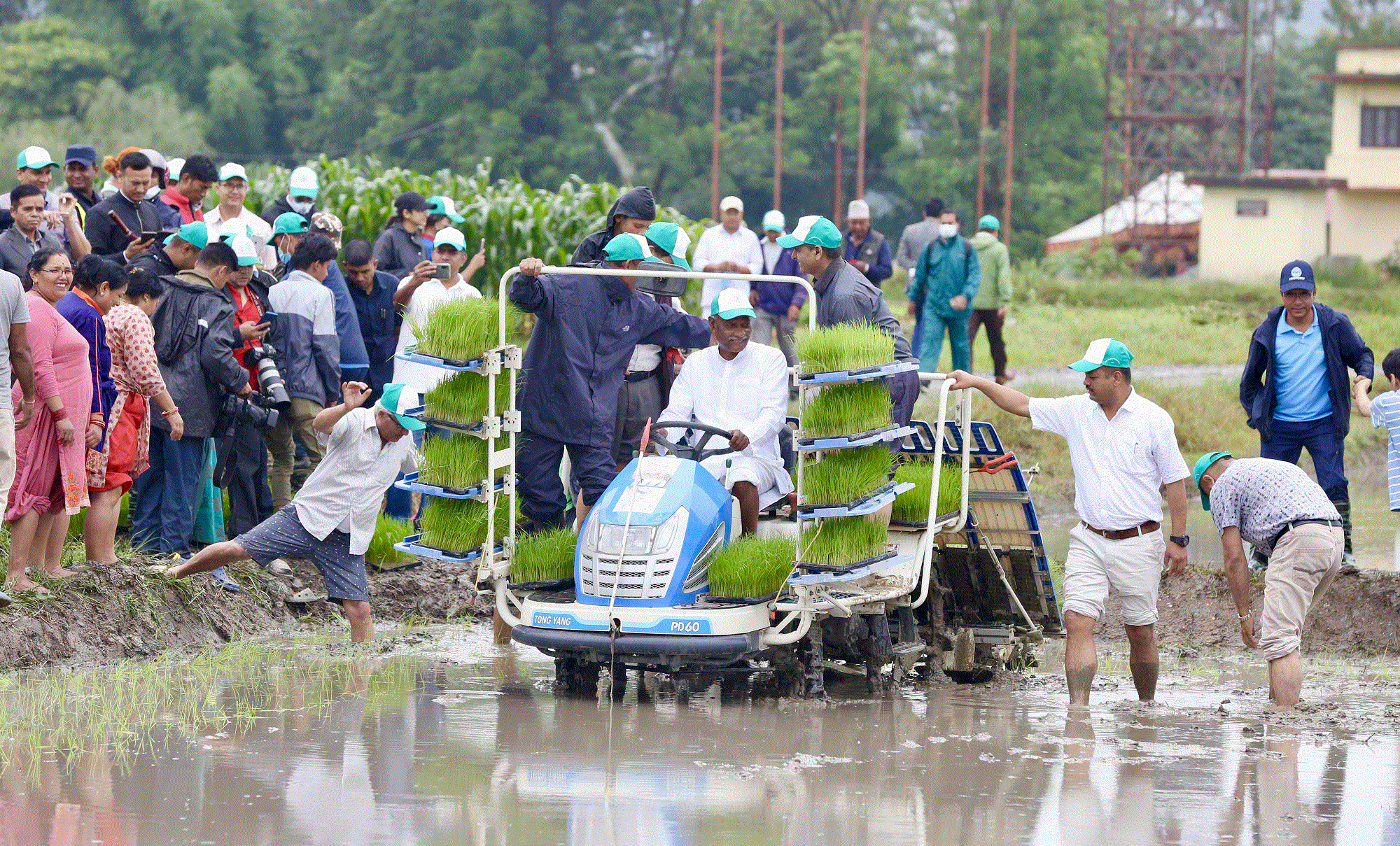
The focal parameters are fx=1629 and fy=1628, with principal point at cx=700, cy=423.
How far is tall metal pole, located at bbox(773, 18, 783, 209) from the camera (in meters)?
54.3

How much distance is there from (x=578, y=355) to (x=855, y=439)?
1769 millimetres

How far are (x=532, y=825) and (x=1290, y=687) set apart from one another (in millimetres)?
4236

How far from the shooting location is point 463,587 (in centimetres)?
1087

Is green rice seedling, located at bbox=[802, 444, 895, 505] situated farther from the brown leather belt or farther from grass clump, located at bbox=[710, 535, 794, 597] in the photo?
the brown leather belt

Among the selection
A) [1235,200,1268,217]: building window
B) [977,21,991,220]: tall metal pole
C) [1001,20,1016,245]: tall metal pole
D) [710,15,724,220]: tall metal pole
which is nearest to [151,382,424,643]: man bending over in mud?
[1235,200,1268,217]: building window

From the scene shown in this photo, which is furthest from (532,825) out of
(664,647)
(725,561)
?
(725,561)

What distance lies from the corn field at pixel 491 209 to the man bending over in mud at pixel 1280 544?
33.3 feet

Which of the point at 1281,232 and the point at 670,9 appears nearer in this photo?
the point at 1281,232

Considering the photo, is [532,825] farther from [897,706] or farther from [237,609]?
[237,609]

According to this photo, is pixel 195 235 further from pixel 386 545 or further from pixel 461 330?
pixel 461 330

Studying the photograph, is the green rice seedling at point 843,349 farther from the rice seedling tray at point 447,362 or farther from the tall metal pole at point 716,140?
the tall metal pole at point 716,140

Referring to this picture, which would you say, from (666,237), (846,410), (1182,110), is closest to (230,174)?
(666,237)

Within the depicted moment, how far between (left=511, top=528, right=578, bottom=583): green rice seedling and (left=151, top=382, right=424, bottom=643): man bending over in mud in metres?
0.99

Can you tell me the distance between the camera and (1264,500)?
8281 mm
